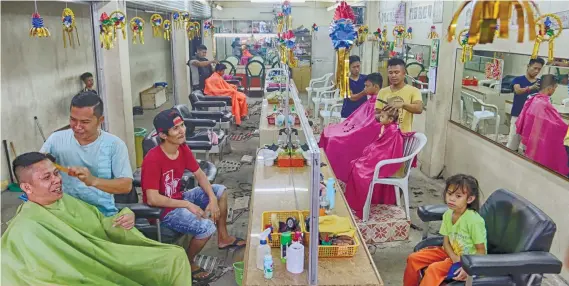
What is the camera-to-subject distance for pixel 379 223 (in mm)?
3508

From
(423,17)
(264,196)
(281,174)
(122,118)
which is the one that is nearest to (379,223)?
(281,174)

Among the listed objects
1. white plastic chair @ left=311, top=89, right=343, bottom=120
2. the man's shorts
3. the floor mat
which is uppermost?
white plastic chair @ left=311, top=89, right=343, bottom=120

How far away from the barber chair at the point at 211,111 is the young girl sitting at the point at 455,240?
133 inches

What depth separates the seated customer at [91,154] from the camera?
2.44m

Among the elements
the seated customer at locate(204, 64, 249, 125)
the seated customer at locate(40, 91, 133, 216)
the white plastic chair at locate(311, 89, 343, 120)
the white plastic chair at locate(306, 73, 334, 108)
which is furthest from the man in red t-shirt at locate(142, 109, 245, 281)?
the white plastic chair at locate(306, 73, 334, 108)

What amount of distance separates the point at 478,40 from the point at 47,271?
1.83 m

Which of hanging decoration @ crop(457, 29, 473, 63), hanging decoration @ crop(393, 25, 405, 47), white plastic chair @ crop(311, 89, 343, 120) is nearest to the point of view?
hanging decoration @ crop(457, 29, 473, 63)

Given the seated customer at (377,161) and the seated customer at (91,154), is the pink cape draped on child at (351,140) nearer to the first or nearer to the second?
the seated customer at (377,161)

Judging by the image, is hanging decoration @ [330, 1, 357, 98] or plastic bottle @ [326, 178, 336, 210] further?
plastic bottle @ [326, 178, 336, 210]

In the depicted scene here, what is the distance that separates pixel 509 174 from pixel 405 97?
103 cm

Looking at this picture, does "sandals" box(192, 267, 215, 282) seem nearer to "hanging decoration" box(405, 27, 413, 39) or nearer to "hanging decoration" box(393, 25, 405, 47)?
"hanging decoration" box(405, 27, 413, 39)

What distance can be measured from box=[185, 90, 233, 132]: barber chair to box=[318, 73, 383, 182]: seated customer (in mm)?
1636

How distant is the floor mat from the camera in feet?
17.7

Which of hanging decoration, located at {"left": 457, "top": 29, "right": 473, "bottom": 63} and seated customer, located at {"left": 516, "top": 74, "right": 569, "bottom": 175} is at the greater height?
hanging decoration, located at {"left": 457, "top": 29, "right": 473, "bottom": 63}
